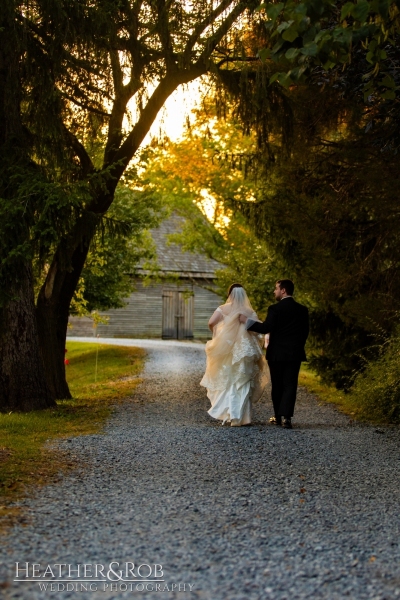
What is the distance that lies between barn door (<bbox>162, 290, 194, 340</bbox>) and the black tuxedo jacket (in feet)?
97.5

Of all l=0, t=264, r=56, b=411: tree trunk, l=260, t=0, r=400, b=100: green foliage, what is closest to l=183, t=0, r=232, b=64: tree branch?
l=0, t=264, r=56, b=411: tree trunk

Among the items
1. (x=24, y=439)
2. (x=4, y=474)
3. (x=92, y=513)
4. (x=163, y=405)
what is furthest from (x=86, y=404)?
(x=92, y=513)

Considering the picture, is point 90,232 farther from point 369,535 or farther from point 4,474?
point 369,535

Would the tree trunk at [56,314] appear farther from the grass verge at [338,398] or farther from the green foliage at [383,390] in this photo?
the green foliage at [383,390]

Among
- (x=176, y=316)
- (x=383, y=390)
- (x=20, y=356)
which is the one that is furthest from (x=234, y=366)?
(x=176, y=316)

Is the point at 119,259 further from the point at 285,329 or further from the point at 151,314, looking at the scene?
the point at 285,329

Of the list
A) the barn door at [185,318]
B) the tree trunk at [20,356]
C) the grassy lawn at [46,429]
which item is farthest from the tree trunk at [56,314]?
the barn door at [185,318]

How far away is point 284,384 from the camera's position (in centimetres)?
1073

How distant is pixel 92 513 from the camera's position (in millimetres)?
5605

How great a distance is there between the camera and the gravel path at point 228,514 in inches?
166

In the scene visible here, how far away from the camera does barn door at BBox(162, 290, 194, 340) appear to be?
40500 millimetres

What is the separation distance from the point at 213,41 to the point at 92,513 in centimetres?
806

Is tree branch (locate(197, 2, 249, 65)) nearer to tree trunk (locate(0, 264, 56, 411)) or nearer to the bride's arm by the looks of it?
the bride's arm

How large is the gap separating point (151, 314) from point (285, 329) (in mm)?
29716
